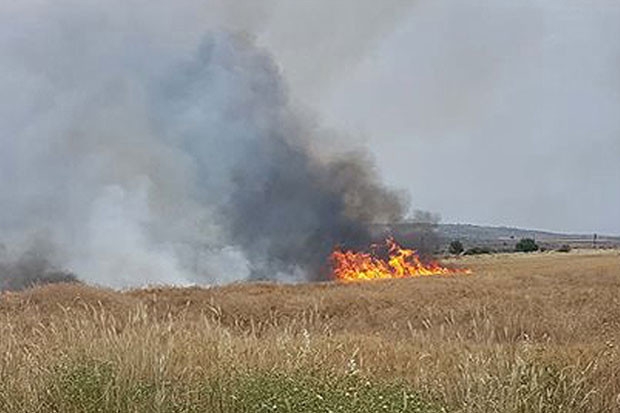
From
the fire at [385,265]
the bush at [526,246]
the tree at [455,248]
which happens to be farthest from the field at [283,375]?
the bush at [526,246]

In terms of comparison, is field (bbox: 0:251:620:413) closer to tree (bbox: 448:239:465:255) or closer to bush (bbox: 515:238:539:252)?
tree (bbox: 448:239:465:255)

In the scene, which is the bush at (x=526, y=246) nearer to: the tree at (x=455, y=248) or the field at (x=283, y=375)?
the tree at (x=455, y=248)

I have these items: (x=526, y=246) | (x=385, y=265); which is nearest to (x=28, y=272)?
(x=385, y=265)

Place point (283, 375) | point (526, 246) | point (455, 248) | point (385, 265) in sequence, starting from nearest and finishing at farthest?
point (283, 375) < point (385, 265) < point (455, 248) < point (526, 246)

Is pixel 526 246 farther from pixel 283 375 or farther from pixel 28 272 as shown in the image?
pixel 283 375

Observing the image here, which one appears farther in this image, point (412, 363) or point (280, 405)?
point (412, 363)

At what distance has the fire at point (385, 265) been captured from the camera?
51688mm

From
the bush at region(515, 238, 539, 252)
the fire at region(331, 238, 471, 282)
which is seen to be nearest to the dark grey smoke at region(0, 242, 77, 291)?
the fire at region(331, 238, 471, 282)

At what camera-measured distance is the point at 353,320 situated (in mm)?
19984

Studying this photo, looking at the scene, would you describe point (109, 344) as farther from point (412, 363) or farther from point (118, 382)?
point (412, 363)

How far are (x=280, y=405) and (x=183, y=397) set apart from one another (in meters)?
0.93

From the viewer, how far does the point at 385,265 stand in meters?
53.9

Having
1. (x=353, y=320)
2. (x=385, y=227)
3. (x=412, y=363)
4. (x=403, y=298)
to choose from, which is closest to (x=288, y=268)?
(x=385, y=227)

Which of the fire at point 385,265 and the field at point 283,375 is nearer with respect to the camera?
the field at point 283,375
